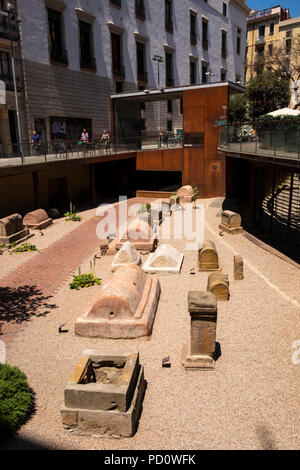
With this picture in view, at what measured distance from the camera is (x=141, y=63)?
40688 millimetres

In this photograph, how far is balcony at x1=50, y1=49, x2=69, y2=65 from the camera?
2945cm

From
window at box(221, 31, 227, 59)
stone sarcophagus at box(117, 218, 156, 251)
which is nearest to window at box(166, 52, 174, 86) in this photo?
window at box(221, 31, 227, 59)

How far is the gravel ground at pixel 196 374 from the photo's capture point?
21.2 ft

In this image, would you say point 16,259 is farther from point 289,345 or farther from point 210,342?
point 289,345

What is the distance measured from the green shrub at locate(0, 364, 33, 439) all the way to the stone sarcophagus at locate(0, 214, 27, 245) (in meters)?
12.0

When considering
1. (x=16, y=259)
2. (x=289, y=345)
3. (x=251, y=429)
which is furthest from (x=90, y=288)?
(x=251, y=429)

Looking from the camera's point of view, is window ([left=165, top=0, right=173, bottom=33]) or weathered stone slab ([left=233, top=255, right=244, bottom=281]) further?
window ([left=165, top=0, right=173, bottom=33])

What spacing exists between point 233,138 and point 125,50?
23125 millimetres

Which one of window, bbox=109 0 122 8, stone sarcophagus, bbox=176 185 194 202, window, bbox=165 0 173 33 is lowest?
stone sarcophagus, bbox=176 185 194 202

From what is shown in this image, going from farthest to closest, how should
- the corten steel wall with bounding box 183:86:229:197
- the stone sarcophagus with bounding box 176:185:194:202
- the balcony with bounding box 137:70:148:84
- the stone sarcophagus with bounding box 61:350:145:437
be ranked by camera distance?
the balcony with bounding box 137:70:148:84, the corten steel wall with bounding box 183:86:229:197, the stone sarcophagus with bounding box 176:185:194:202, the stone sarcophagus with bounding box 61:350:145:437

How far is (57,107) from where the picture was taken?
3034 cm

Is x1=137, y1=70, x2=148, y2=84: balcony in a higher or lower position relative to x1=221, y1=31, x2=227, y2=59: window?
lower

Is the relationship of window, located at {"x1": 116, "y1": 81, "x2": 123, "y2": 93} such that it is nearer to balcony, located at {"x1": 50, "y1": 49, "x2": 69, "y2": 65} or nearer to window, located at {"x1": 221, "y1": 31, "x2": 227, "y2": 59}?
balcony, located at {"x1": 50, "y1": 49, "x2": 69, "y2": 65}

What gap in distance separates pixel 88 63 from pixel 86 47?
1.53m
